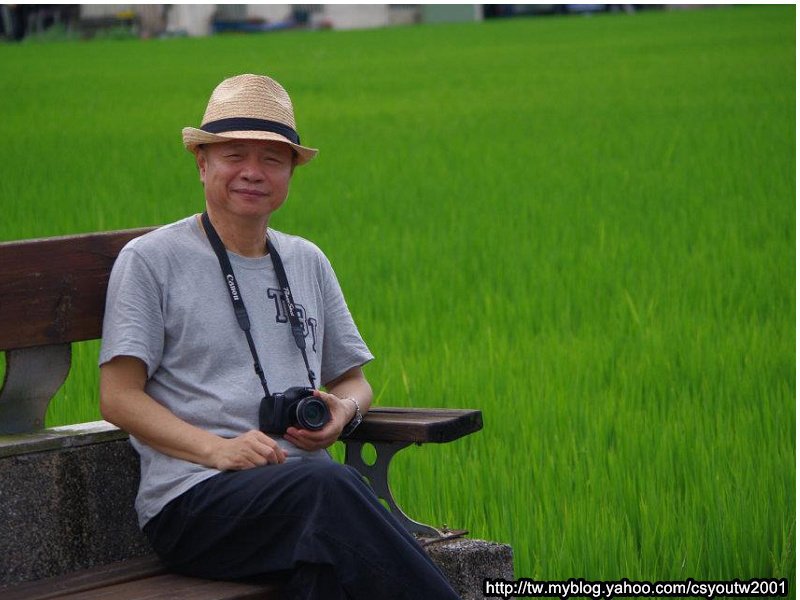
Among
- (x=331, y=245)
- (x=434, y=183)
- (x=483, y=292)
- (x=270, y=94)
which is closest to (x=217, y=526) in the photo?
(x=270, y=94)

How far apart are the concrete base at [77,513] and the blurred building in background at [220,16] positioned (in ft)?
151

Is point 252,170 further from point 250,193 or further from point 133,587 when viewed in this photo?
point 133,587

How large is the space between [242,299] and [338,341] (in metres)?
0.34

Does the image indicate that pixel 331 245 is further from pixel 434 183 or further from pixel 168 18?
pixel 168 18

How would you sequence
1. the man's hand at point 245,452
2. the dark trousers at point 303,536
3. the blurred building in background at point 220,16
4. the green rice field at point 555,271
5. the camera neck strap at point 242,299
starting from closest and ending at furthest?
1. the dark trousers at point 303,536
2. the man's hand at point 245,452
3. the camera neck strap at point 242,299
4. the green rice field at point 555,271
5. the blurred building in background at point 220,16

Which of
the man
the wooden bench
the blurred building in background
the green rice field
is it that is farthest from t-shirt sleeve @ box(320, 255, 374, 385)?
the blurred building in background

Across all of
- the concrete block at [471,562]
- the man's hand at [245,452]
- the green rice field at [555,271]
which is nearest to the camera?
the man's hand at [245,452]

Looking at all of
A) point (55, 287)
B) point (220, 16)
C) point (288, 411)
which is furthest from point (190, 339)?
point (220, 16)

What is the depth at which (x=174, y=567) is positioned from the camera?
123 inches

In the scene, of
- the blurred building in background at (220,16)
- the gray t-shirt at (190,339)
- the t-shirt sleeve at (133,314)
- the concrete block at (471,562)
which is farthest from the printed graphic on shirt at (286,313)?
the blurred building in background at (220,16)

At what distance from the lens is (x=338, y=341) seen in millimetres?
3467

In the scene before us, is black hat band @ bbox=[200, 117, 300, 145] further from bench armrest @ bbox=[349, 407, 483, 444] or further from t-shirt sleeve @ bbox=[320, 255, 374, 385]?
bench armrest @ bbox=[349, 407, 483, 444]

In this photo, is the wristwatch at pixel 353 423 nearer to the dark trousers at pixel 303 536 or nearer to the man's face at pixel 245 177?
the dark trousers at pixel 303 536

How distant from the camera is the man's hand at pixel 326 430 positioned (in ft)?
10.3
